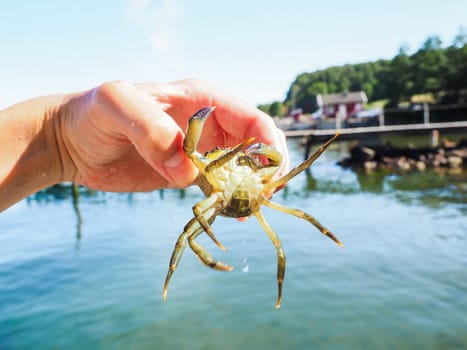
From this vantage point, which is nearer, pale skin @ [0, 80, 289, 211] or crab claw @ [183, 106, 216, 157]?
crab claw @ [183, 106, 216, 157]

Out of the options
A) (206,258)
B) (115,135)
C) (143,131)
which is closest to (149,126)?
(143,131)

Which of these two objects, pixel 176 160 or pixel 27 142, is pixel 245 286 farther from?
pixel 176 160

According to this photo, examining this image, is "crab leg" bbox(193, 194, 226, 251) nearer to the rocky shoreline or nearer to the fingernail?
the fingernail

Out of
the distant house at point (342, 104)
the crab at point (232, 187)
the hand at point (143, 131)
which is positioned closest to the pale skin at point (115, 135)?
→ the hand at point (143, 131)

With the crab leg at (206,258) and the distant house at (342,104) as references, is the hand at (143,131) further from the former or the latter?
the distant house at (342,104)

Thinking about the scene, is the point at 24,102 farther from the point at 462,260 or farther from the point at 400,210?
the point at 400,210

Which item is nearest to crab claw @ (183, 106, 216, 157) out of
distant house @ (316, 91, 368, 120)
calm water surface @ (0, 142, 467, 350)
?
calm water surface @ (0, 142, 467, 350)

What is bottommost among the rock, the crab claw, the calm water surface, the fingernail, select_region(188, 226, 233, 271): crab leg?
the rock
